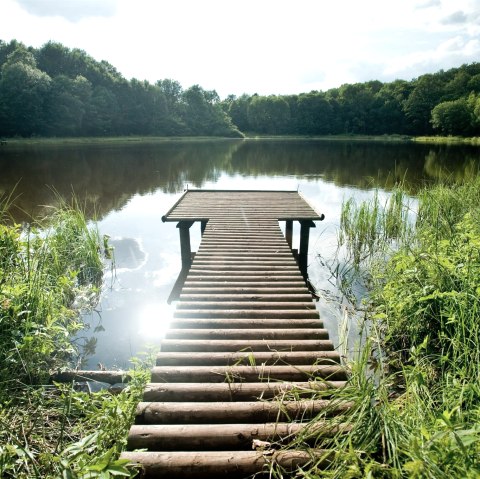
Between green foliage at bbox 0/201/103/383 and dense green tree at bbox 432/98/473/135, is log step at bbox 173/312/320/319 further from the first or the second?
dense green tree at bbox 432/98/473/135

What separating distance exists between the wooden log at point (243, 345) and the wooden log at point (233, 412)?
0.89m

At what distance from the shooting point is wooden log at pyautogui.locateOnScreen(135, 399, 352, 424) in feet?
8.91

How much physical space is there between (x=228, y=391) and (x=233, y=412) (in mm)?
249

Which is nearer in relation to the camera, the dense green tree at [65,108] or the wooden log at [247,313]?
the wooden log at [247,313]

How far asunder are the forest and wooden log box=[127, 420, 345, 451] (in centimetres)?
5491

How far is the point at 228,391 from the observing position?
9.84ft

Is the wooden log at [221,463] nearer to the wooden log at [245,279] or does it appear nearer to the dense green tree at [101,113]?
the wooden log at [245,279]

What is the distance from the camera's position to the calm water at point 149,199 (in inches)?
258

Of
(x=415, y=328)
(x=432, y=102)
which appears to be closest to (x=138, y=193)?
(x=415, y=328)

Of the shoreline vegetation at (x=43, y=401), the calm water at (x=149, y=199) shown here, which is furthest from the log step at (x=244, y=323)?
the calm water at (x=149, y=199)

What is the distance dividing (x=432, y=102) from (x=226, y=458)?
300ft

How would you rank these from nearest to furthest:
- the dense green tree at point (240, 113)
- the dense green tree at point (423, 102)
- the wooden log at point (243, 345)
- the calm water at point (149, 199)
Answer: the wooden log at point (243, 345)
the calm water at point (149, 199)
the dense green tree at point (423, 102)
the dense green tree at point (240, 113)

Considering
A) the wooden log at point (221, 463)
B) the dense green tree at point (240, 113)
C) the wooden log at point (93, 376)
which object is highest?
the dense green tree at point (240, 113)

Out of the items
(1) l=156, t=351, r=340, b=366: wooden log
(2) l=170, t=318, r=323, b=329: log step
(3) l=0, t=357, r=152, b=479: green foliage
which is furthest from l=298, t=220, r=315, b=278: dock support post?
(3) l=0, t=357, r=152, b=479: green foliage
